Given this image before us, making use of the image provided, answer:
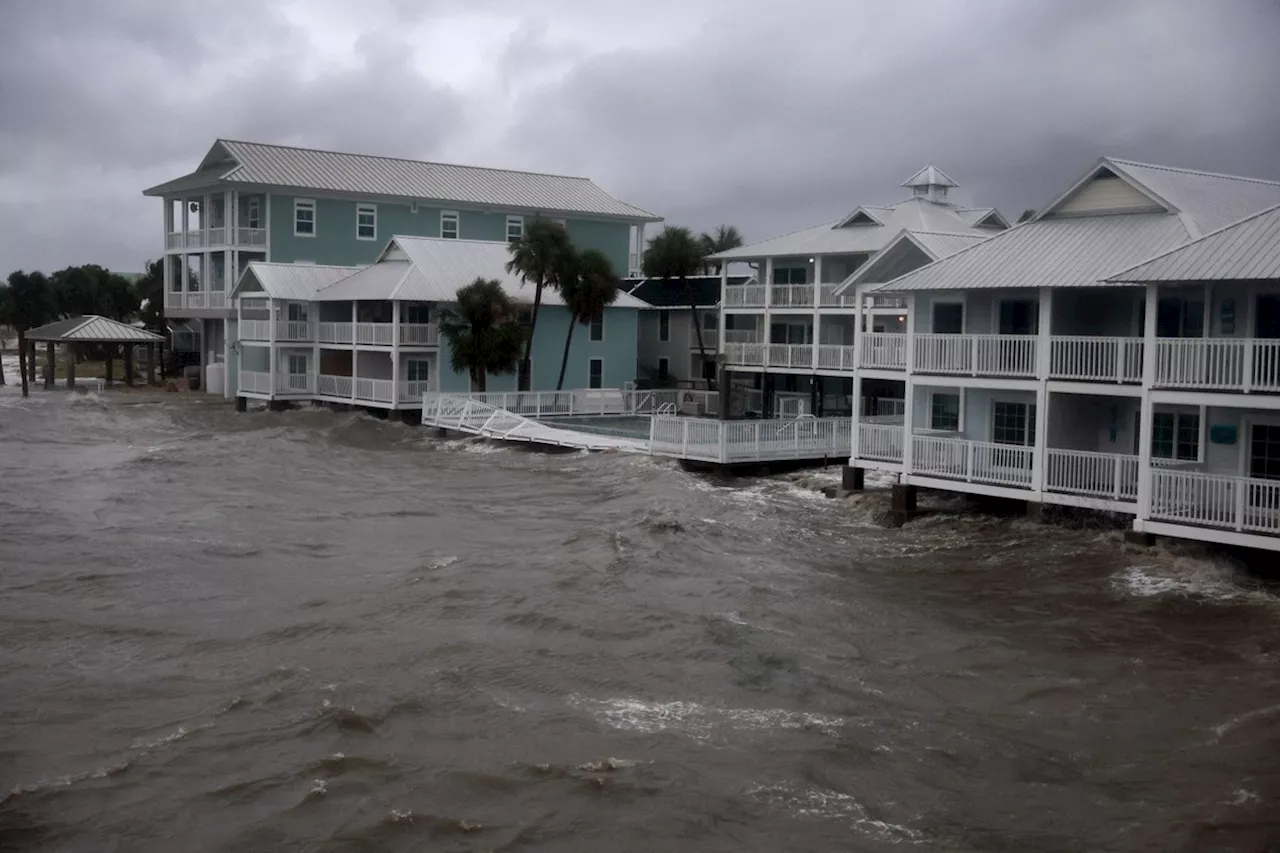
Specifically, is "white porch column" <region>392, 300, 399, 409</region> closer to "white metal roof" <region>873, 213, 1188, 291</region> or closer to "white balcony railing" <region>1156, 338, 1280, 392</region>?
"white metal roof" <region>873, 213, 1188, 291</region>

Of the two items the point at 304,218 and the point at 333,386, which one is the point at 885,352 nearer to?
the point at 333,386

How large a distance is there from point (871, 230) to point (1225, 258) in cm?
2358

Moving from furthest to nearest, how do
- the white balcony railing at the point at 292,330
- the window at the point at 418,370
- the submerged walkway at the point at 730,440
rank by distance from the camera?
the white balcony railing at the point at 292,330
the window at the point at 418,370
the submerged walkway at the point at 730,440

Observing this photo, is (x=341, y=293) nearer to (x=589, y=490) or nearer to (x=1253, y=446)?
(x=589, y=490)

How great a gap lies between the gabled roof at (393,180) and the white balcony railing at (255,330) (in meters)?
7.34

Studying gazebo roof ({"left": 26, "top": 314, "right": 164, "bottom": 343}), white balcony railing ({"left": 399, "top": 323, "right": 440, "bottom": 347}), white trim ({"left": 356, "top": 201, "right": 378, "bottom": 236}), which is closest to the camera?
white balcony railing ({"left": 399, "top": 323, "right": 440, "bottom": 347})

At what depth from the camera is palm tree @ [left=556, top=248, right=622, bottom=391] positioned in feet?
155

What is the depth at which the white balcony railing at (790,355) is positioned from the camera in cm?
4428

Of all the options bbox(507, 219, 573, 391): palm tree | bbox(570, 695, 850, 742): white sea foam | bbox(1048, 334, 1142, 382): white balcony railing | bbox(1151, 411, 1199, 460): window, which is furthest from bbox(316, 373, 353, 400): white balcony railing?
bbox(570, 695, 850, 742): white sea foam

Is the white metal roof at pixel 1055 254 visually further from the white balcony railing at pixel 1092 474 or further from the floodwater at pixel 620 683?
the floodwater at pixel 620 683

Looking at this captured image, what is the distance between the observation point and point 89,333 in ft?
197

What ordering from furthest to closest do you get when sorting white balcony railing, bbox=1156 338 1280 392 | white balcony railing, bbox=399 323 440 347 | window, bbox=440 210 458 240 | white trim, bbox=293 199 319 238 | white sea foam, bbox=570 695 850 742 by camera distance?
window, bbox=440 210 458 240 → white trim, bbox=293 199 319 238 → white balcony railing, bbox=399 323 440 347 → white balcony railing, bbox=1156 338 1280 392 → white sea foam, bbox=570 695 850 742

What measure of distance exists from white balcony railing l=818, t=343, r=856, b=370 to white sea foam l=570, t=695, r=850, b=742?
90.6ft

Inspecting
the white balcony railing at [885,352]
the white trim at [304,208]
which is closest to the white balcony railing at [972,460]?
the white balcony railing at [885,352]
